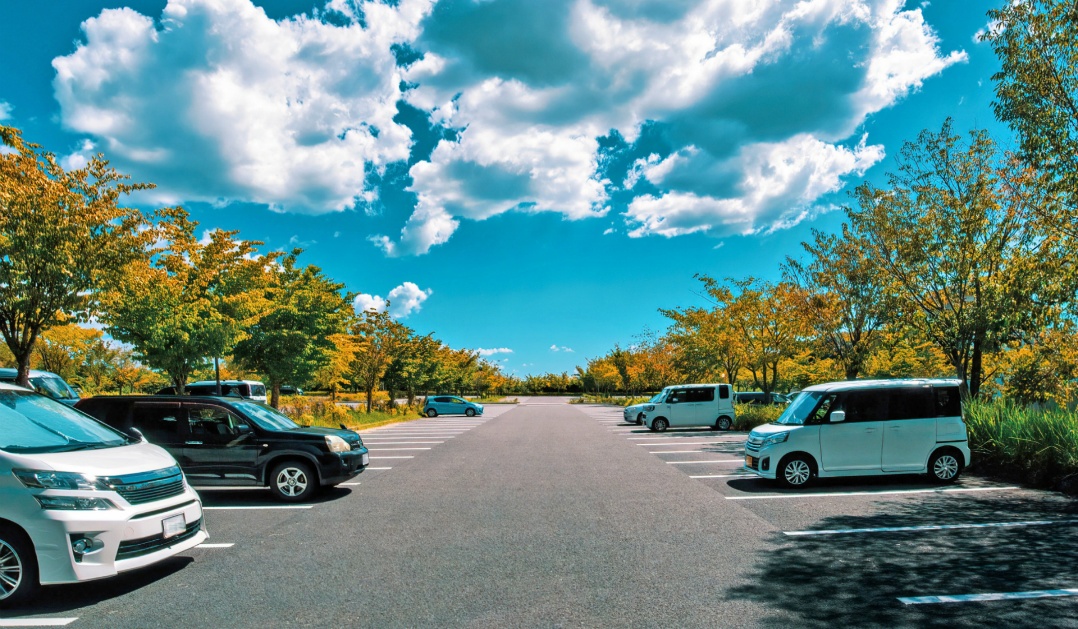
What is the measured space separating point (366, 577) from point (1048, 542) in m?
6.99

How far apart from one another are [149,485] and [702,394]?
20626 mm

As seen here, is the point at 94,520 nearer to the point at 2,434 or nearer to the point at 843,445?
the point at 2,434

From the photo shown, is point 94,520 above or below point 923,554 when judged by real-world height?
above

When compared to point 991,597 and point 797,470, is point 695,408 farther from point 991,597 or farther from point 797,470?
point 991,597

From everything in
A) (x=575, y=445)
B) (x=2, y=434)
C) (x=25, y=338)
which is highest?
(x=25, y=338)

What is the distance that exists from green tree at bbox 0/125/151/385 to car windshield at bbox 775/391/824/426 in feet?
46.0

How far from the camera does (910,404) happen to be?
10.3 meters

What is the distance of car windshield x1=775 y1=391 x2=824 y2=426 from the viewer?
10.4m

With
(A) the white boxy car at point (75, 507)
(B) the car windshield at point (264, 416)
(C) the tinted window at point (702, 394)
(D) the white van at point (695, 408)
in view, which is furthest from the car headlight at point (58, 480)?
(C) the tinted window at point (702, 394)

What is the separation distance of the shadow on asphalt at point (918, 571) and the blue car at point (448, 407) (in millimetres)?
32422

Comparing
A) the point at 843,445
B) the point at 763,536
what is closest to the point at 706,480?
the point at 843,445

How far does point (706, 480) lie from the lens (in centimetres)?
1114

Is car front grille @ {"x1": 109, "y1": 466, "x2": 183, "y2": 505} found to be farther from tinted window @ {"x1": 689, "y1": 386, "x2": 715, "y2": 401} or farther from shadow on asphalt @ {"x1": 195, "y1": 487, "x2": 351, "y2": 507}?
tinted window @ {"x1": 689, "y1": 386, "x2": 715, "y2": 401}

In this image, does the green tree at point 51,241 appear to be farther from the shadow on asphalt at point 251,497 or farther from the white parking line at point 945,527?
the white parking line at point 945,527
